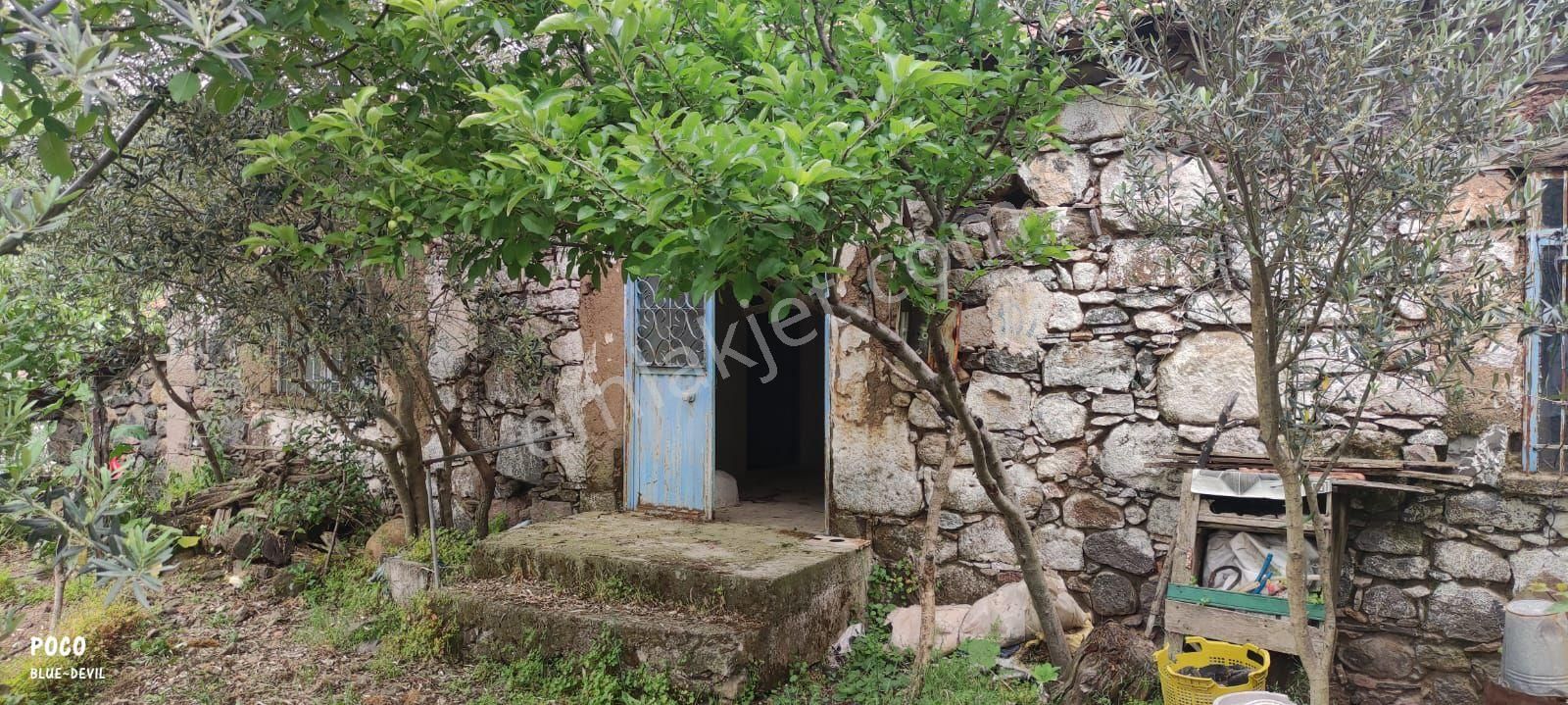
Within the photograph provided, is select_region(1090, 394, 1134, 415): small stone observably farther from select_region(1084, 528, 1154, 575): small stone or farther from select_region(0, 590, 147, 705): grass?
select_region(0, 590, 147, 705): grass

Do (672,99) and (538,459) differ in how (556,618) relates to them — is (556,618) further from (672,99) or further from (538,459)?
(672,99)

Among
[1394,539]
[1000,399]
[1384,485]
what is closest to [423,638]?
[1000,399]

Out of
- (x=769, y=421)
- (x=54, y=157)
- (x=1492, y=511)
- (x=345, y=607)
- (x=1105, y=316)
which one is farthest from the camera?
(x=769, y=421)

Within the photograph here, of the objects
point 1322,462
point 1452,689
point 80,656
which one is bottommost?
point 80,656

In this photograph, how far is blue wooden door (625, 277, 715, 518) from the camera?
538 cm

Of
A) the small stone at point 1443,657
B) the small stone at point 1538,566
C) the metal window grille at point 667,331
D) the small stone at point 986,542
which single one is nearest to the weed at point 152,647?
the metal window grille at point 667,331

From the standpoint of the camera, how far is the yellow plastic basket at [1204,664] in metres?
3.38

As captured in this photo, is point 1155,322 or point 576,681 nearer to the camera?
point 576,681

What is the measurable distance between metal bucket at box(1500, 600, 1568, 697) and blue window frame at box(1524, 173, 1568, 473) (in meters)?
0.68

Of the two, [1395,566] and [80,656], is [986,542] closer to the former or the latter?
[1395,566]

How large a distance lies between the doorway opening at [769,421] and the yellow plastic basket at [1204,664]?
88.7 inches

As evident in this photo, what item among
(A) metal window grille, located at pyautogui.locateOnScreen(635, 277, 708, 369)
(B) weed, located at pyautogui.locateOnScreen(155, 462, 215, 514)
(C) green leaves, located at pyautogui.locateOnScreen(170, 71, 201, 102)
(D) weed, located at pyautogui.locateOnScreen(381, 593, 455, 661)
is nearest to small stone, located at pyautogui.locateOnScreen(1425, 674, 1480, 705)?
(A) metal window grille, located at pyautogui.locateOnScreen(635, 277, 708, 369)

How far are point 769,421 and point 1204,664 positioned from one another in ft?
18.3

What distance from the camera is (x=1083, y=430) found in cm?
425
